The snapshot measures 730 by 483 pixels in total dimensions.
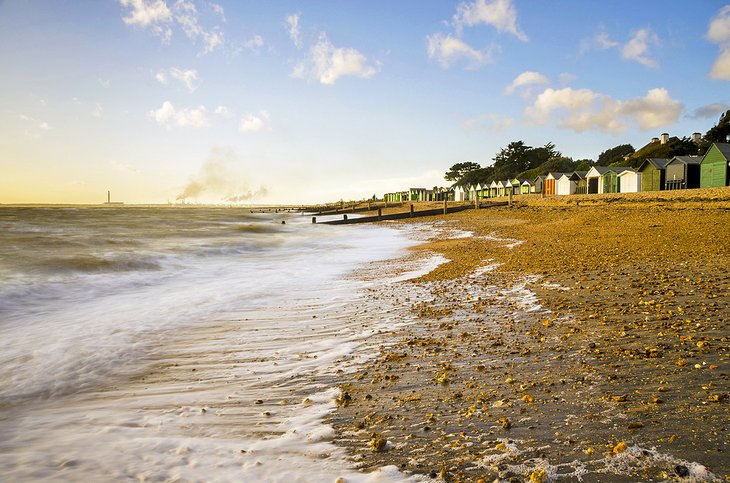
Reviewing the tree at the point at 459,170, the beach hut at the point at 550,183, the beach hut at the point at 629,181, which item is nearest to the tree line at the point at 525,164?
the tree at the point at 459,170

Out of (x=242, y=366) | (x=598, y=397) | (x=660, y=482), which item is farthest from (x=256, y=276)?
(x=660, y=482)

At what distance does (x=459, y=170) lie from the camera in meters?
137

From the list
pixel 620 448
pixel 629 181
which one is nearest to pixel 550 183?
pixel 629 181

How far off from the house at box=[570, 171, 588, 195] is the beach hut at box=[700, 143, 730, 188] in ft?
57.5

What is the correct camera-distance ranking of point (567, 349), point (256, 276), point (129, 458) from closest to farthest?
point (129, 458) < point (567, 349) < point (256, 276)

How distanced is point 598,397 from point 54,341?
7775mm

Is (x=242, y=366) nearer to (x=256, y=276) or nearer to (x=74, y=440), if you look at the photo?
(x=74, y=440)

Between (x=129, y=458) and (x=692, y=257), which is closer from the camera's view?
(x=129, y=458)

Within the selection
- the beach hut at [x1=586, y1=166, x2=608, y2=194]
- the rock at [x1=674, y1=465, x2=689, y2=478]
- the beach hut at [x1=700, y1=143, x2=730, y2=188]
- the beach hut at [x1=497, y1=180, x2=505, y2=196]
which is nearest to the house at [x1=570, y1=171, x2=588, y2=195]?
the beach hut at [x1=586, y1=166, x2=608, y2=194]

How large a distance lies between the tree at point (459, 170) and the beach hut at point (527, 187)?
57.8 meters

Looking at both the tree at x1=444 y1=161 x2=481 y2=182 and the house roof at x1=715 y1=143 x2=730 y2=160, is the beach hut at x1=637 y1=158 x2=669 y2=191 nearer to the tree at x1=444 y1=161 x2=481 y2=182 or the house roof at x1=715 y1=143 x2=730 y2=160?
the house roof at x1=715 y1=143 x2=730 y2=160

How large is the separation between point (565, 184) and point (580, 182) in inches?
123

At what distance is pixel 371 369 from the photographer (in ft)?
14.9

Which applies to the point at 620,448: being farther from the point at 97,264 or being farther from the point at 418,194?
the point at 418,194
